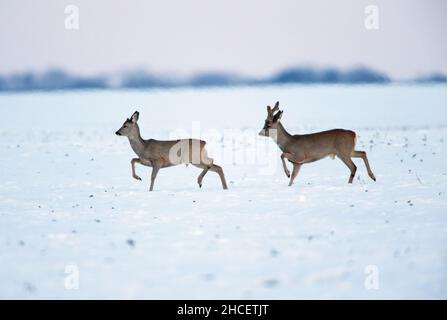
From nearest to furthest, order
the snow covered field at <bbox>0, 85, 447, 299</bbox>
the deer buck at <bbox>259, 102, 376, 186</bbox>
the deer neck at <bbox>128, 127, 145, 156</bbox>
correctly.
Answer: the snow covered field at <bbox>0, 85, 447, 299</bbox> → the deer buck at <bbox>259, 102, 376, 186</bbox> → the deer neck at <bbox>128, 127, 145, 156</bbox>

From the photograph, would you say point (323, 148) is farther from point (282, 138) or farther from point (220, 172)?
point (220, 172)

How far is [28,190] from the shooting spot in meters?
13.5

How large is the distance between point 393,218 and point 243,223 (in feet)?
7.18

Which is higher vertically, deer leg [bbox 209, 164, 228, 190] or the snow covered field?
deer leg [bbox 209, 164, 228, 190]

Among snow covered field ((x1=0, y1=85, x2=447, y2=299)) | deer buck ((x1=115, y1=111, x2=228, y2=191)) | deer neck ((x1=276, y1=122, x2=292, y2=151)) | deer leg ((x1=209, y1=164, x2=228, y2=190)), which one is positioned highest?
deer neck ((x1=276, y1=122, x2=292, y2=151))

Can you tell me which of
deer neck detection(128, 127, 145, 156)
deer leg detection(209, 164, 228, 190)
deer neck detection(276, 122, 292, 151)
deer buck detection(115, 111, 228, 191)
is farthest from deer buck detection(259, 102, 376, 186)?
deer neck detection(128, 127, 145, 156)

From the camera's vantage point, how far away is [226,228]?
8891 mm

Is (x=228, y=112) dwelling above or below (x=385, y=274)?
above

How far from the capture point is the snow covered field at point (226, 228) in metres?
6.25

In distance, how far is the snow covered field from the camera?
625cm

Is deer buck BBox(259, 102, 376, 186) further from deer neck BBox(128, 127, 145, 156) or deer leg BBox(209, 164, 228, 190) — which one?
deer neck BBox(128, 127, 145, 156)
